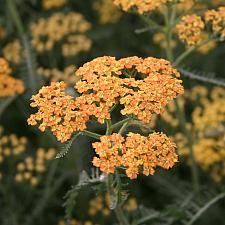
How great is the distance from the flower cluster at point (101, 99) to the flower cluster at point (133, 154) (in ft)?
0.51

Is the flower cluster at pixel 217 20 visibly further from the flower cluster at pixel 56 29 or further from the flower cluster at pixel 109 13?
the flower cluster at pixel 109 13

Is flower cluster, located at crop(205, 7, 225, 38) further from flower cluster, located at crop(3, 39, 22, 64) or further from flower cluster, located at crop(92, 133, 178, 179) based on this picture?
flower cluster, located at crop(3, 39, 22, 64)

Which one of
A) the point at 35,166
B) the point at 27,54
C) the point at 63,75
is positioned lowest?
the point at 35,166

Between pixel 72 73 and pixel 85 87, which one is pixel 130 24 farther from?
pixel 85 87

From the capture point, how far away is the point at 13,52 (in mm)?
6277

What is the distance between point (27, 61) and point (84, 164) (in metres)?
1.20

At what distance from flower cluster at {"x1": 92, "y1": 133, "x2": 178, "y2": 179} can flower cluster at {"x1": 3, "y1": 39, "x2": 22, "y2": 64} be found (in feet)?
9.72

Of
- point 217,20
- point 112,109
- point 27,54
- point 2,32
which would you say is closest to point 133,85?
point 112,109

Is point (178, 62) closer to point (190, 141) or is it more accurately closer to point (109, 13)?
point (190, 141)

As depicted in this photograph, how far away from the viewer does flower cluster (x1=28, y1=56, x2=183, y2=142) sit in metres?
3.58

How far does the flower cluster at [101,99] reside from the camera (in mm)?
3582

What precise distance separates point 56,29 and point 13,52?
0.53 meters

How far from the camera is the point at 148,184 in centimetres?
616

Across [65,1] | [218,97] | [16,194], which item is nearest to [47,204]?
[16,194]
